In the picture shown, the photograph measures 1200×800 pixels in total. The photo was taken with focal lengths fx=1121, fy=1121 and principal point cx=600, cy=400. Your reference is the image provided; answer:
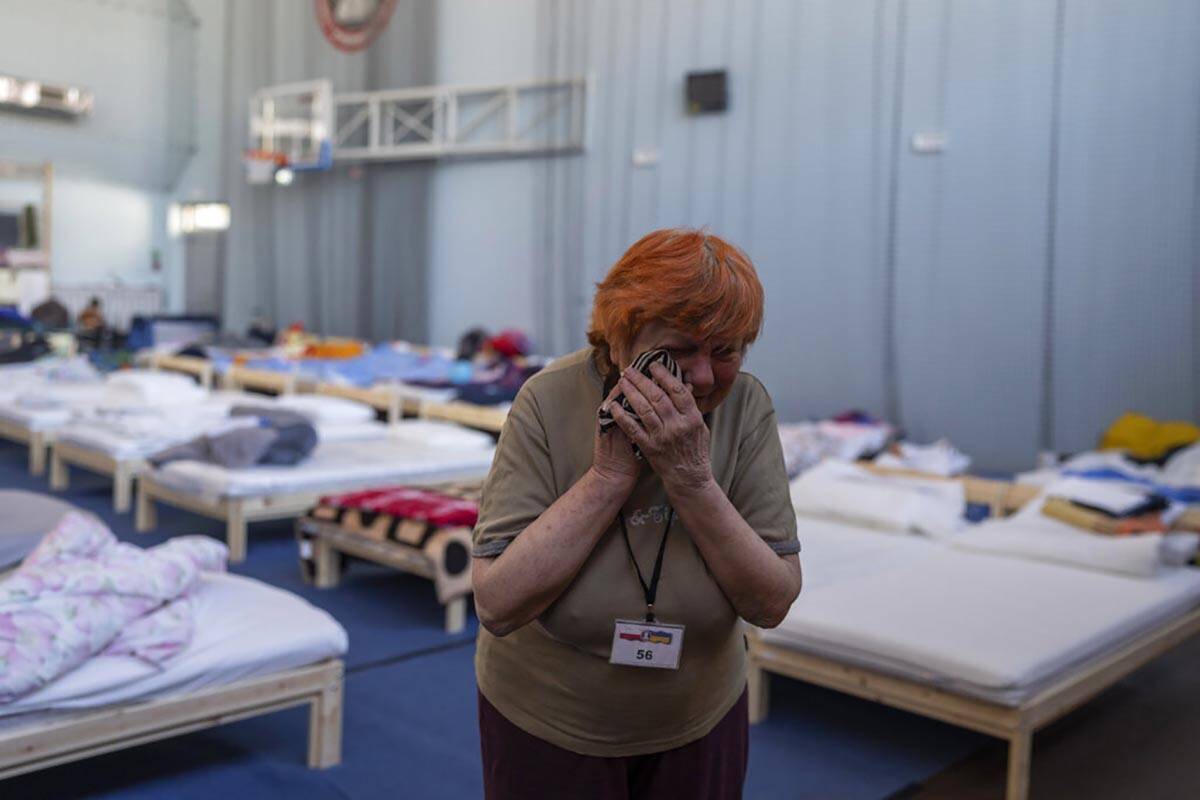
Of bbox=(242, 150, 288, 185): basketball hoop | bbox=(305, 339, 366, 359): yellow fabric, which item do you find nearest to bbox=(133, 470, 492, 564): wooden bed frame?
bbox=(305, 339, 366, 359): yellow fabric

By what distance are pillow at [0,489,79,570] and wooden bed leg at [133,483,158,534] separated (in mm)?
961

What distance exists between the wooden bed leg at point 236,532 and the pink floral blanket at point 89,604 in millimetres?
1577

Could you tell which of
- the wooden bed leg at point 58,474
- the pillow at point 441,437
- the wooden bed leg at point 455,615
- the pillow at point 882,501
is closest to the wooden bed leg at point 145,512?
the wooden bed leg at point 58,474

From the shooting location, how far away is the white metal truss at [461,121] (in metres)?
8.36

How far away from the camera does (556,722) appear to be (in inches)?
45.7

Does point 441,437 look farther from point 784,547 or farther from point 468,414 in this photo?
point 784,547

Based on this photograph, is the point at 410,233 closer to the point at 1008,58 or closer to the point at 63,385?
the point at 63,385

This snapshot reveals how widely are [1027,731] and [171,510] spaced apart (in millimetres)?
3886

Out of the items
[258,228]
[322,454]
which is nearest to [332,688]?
[322,454]

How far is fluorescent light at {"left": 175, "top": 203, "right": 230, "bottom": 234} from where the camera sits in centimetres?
1170

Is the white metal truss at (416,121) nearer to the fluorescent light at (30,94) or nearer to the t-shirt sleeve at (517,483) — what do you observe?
the fluorescent light at (30,94)

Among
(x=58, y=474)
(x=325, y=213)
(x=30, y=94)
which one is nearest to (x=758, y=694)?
(x=58, y=474)

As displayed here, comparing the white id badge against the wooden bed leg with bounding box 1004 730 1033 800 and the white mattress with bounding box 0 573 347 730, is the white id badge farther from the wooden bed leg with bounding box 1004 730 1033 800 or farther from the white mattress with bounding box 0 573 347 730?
the wooden bed leg with bounding box 1004 730 1033 800

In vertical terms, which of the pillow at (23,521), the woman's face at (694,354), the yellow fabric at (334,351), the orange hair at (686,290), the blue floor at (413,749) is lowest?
the blue floor at (413,749)
